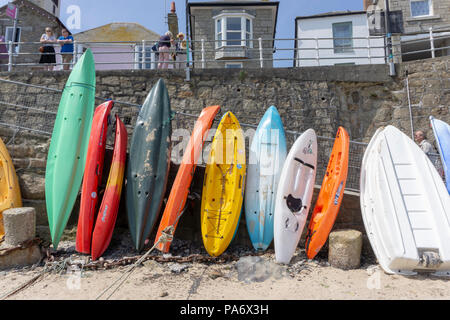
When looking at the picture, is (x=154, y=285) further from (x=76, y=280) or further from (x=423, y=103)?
(x=423, y=103)

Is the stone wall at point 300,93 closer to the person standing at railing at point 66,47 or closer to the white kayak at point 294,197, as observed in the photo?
the person standing at railing at point 66,47

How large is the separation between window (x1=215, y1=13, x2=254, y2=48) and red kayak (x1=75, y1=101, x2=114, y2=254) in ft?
36.7

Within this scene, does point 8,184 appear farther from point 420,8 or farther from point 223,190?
point 420,8

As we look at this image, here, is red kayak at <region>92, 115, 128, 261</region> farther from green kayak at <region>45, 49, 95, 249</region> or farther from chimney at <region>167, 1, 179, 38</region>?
chimney at <region>167, 1, 179, 38</region>

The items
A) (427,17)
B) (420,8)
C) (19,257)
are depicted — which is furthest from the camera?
(420,8)

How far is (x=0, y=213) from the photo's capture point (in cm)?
376

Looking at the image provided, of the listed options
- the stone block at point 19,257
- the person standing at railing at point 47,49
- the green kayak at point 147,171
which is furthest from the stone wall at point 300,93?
the stone block at point 19,257

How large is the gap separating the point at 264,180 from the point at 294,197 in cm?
45

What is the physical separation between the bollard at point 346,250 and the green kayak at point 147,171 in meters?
2.14

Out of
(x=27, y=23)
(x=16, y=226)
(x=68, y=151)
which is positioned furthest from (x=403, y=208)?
(x=27, y=23)

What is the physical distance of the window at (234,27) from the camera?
541 inches

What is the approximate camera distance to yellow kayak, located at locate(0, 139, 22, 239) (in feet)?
12.8

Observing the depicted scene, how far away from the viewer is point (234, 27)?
1394cm

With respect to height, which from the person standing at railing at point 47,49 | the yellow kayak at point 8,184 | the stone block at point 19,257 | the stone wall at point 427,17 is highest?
the stone wall at point 427,17
